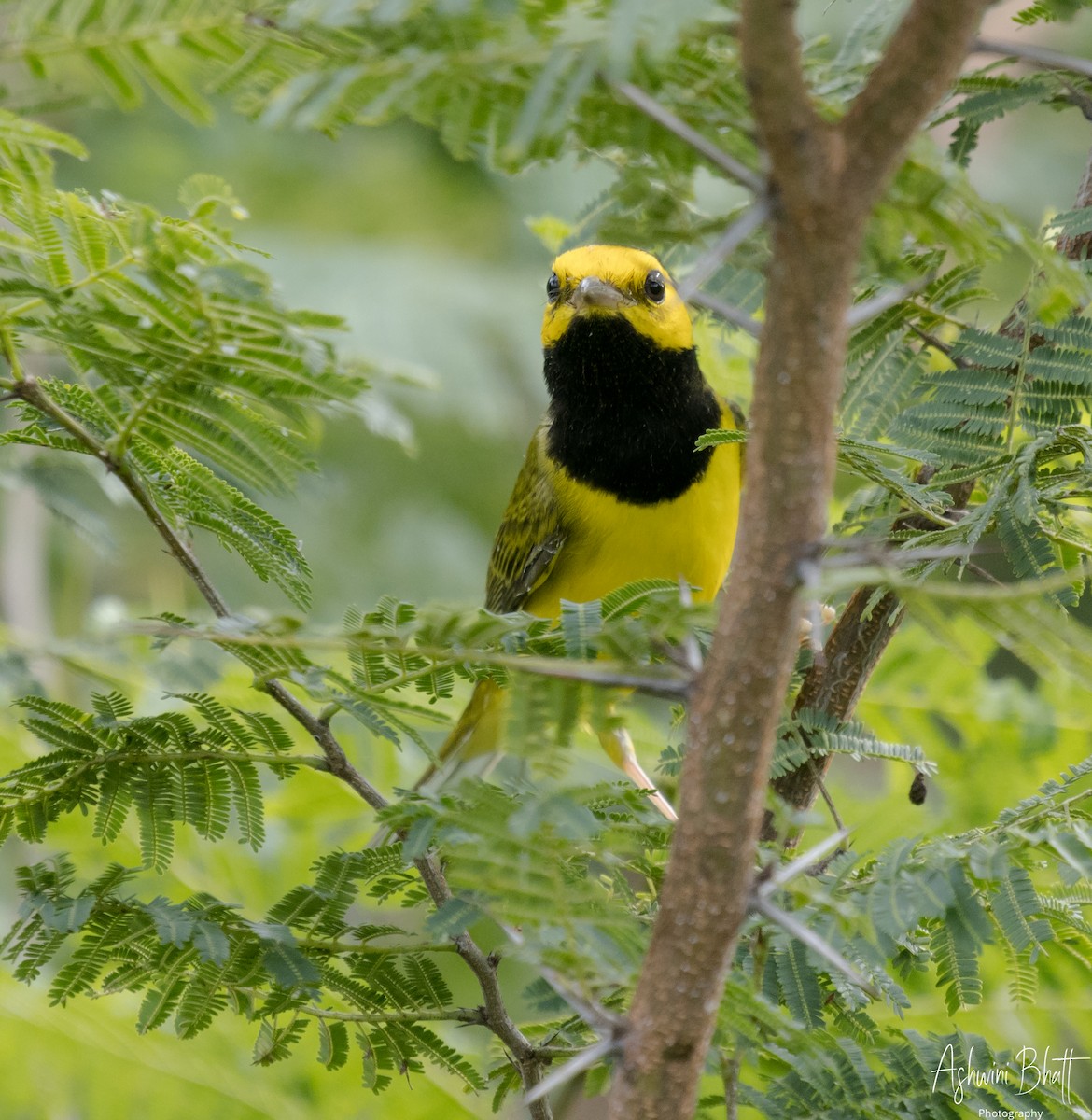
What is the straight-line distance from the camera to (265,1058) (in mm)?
1448

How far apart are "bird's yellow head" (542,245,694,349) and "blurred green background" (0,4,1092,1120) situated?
15 centimetres

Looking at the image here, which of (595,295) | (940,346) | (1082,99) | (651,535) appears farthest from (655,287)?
(1082,99)

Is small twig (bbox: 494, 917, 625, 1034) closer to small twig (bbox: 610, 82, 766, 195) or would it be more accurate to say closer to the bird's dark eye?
small twig (bbox: 610, 82, 766, 195)

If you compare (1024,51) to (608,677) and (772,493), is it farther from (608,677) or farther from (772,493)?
(608,677)

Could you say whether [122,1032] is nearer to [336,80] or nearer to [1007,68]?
[336,80]

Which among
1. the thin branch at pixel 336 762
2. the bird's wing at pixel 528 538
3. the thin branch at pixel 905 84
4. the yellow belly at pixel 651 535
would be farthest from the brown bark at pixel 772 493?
the bird's wing at pixel 528 538

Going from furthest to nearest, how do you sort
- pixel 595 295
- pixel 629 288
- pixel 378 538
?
pixel 378 538 → pixel 629 288 → pixel 595 295

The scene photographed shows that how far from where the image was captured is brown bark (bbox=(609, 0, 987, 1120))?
30.1 inches

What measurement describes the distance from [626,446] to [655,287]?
34 cm

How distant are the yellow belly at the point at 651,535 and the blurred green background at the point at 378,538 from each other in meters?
0.30

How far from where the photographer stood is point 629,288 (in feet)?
8.70

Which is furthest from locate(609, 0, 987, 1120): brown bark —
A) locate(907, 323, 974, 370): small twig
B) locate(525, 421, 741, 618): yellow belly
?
locate(525, 421, 741, 618): yellow belly

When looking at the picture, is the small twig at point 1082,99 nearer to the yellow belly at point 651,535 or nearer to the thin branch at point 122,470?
the yellow belly at point 651,535

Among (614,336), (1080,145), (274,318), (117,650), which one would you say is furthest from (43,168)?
(1080,145)
